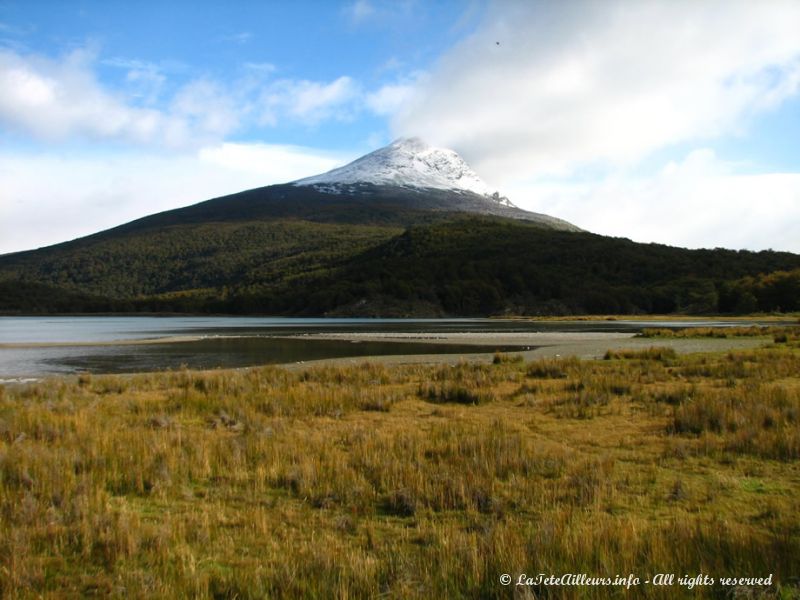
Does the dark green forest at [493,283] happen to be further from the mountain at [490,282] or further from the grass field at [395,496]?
the grass field at [395,496]

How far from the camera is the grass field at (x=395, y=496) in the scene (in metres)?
4.79

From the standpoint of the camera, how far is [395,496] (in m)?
6.88

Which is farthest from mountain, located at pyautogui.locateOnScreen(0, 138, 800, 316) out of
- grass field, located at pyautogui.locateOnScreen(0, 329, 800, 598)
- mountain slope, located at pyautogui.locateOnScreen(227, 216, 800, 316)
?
grass field, located at pyautogui.locateOnScreen(0, 329, 800, 598)

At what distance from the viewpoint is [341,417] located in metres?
13.2

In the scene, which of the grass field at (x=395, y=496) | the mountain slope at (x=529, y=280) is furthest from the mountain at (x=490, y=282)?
the grass field at (x=395, y=496)

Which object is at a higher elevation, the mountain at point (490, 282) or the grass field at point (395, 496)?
the mountain at point (490, 282)

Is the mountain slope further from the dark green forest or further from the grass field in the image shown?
the grass field

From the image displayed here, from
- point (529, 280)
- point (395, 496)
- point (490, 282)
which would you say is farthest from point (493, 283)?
point (395, 496)

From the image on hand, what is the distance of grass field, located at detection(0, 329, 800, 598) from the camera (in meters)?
4.79

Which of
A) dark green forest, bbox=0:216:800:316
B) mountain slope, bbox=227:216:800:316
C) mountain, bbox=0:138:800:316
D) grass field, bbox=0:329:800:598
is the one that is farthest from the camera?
mountain slope, bbox=227:216:800:316

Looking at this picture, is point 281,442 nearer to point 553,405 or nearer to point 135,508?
point 135,508

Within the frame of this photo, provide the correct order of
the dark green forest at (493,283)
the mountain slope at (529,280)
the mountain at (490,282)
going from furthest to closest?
1. the mountain slope at (529,280)
2. the mountain at (490,282)
3. the dark green forest at (493,283)

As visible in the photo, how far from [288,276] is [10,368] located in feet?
485

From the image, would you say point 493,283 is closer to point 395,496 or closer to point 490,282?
point 490,282
